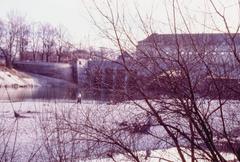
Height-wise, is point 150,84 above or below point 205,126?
above

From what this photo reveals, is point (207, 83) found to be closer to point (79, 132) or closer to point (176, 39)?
point (176, 39)

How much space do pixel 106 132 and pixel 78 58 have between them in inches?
30.3

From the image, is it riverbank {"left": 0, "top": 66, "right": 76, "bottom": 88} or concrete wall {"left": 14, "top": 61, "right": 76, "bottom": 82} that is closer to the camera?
riverbank {"left": 0, "top": 66, "right": 76, "bottom": 88}

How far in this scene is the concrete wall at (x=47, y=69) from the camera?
64.2 metres

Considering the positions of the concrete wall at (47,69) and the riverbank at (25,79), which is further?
the concrete wall at (47,69)

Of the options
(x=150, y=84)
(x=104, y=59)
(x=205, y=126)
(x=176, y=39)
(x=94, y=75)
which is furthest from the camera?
(x=94, y=75)

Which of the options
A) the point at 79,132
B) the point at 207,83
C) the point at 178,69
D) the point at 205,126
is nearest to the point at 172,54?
the point at 178,69

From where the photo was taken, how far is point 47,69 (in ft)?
222

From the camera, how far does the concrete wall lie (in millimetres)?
64250

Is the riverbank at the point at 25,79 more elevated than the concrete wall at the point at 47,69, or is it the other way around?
the concrete wall at the point at 47,69

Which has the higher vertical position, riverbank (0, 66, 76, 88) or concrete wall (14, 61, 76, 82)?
concrete wall (14, 61, 76, 82)

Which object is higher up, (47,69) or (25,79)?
(47,69)

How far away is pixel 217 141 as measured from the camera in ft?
11.2

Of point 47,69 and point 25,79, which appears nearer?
point 25,79
